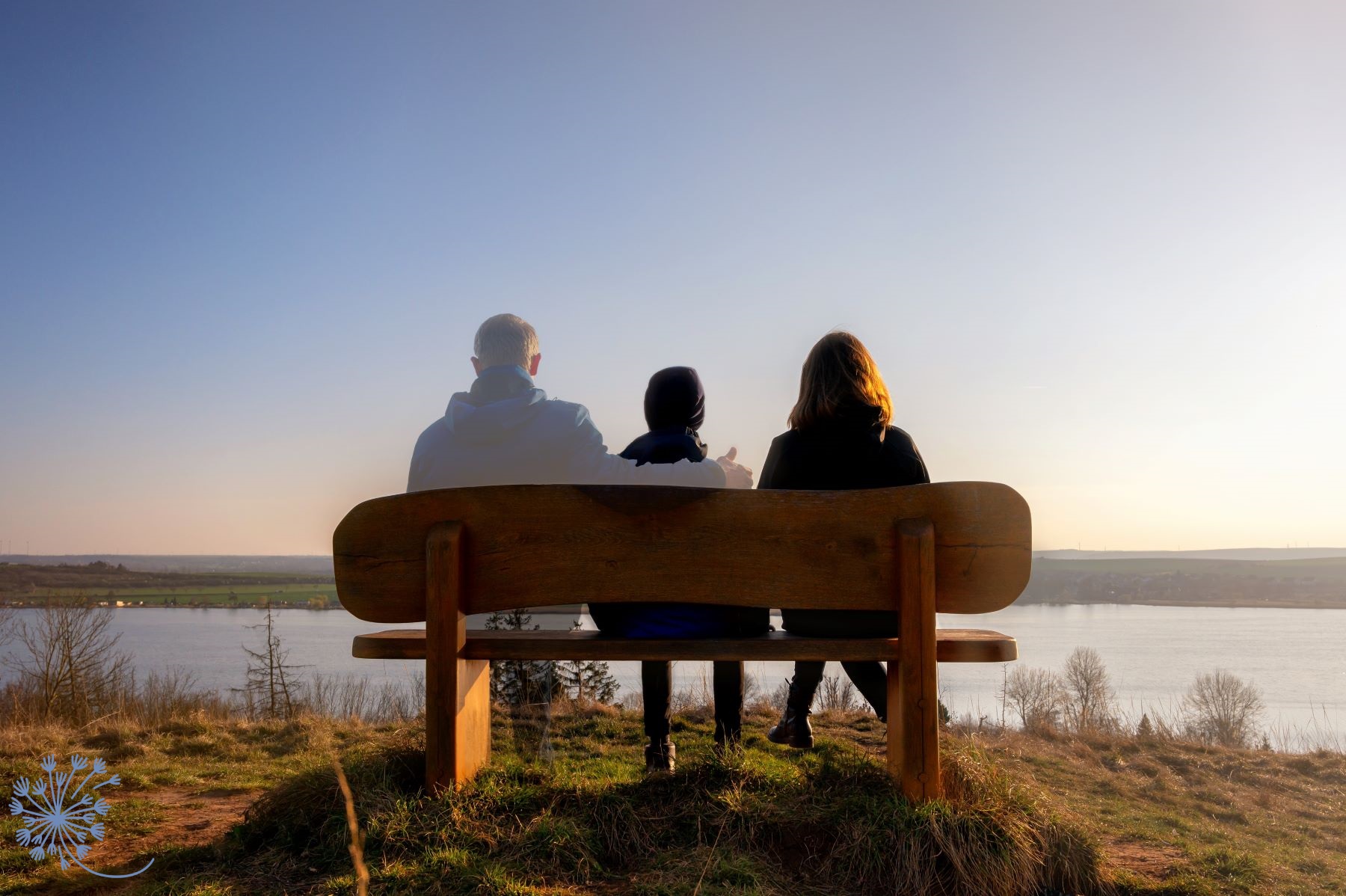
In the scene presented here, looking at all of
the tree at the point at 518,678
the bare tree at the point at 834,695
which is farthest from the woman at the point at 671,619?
the bare tree at the point at 834,695

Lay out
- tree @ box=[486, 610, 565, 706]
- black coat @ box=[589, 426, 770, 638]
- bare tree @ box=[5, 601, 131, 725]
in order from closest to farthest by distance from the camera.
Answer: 1. black coat @ box=[589, 426, 770, 638]
2. tree @ box=[486, 610, 565, 706]
3. bare tree @ box=[5, 601, 131, 725]

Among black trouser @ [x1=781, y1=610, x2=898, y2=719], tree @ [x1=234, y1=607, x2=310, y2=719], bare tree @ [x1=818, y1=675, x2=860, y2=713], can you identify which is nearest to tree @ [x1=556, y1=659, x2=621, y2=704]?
bare tree @ [x1=818, y1=675, x2=860, y2=713]

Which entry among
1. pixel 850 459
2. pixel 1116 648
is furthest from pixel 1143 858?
pixel 1116 648

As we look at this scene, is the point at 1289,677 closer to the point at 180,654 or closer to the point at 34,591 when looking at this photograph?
the point at 34,591

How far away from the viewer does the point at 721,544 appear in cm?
270

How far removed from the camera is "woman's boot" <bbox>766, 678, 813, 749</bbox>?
3.51m

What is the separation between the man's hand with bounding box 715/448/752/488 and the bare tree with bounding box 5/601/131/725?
17823 millimetres

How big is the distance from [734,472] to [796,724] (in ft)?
3.74

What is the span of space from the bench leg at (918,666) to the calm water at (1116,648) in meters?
21.2

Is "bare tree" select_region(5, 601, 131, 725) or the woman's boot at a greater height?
the woman's boot

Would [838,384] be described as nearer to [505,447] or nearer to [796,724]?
[796,724]

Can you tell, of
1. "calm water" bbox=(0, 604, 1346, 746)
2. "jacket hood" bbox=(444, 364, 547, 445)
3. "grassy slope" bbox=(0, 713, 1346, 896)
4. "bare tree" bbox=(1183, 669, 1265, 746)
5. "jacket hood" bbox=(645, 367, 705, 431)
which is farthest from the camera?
"calm water" bbox=(0, 604, 1346, 746)

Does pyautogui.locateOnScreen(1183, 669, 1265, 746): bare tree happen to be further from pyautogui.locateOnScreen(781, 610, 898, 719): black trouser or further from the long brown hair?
the long brown hair

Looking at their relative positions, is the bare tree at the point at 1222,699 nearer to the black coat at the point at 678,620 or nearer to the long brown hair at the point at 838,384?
the long brown hair at the point at 838,384
